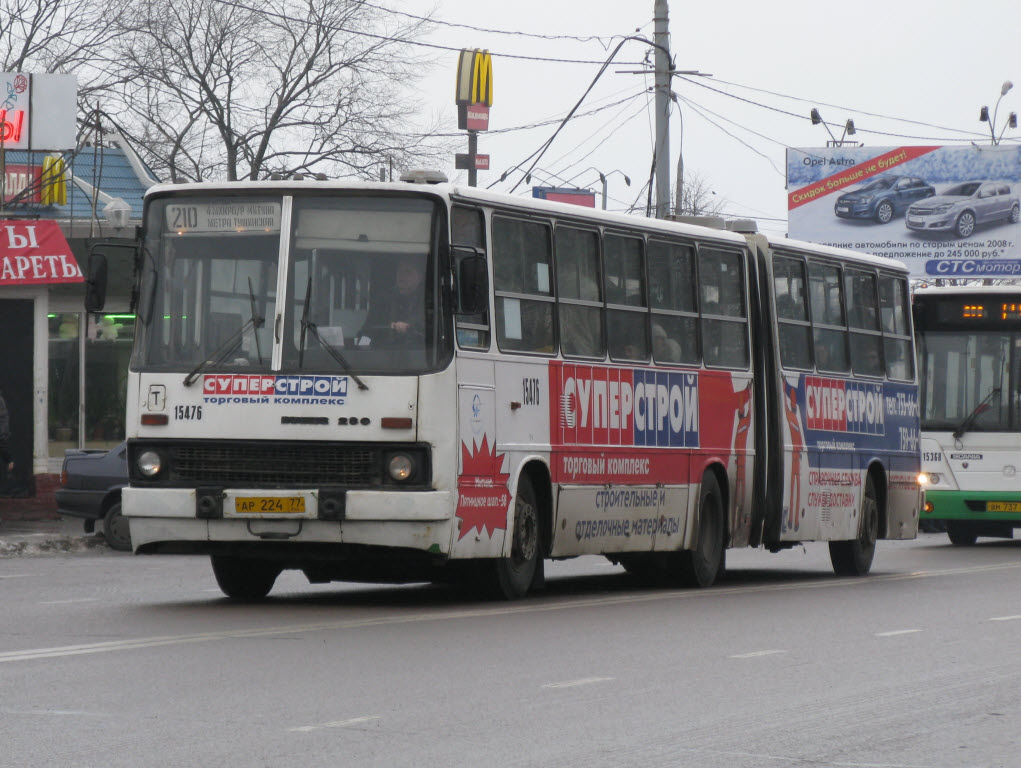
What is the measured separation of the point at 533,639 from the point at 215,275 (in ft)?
11.8

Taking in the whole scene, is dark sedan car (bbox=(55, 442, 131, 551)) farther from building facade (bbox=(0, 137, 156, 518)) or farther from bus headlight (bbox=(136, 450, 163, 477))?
bus headlight (bbox=(136, 450, 163, 477))

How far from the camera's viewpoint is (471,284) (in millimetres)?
13070

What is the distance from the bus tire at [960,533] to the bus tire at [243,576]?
14021 millimetres

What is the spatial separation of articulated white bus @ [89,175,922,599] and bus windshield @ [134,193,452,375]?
1 centimetres

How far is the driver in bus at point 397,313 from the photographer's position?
42.8 ft

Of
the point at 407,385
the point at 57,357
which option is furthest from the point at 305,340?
the point at 57,357

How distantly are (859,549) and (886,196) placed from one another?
34576 millimetres

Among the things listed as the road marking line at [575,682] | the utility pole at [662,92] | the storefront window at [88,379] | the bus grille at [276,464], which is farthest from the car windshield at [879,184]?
the road marking line at [575,682]

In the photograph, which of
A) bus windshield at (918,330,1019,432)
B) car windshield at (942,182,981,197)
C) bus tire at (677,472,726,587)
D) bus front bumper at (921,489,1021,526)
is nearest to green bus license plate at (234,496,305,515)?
bus tire at (677,472,726,587)

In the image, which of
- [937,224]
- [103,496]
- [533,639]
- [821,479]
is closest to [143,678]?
[533,639]

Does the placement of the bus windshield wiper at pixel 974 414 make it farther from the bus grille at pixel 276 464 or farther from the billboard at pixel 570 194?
the billboard at pixel 570 194

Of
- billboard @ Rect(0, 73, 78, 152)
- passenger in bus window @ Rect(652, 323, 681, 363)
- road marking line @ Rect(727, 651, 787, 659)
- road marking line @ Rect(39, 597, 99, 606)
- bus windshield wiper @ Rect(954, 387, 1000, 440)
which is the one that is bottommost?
road marking line @ Rect(727, 651, 787, 659)

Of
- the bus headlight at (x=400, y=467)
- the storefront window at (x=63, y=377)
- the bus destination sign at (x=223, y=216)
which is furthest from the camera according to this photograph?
the storefront window at (x=63, y=377)

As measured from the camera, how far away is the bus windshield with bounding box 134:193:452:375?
13.0 m
